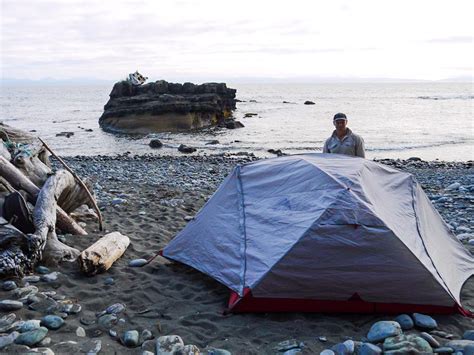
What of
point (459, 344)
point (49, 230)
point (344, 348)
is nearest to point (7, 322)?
point (49, 230)

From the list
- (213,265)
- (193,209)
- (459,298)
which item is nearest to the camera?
(459,298)

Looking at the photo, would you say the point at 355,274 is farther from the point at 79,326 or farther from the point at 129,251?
the point at 129,251

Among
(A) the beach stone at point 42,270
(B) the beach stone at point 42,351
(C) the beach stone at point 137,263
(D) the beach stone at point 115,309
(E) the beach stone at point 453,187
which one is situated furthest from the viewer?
(E) the beach stone at point 453,187

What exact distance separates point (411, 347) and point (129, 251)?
176 inches

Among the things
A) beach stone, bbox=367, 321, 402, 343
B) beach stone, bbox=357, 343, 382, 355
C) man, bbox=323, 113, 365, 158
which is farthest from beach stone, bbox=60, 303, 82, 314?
Answer: man, bbox=323, 113, 365, 158

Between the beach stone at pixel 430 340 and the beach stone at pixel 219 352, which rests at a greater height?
the beach stone at pixel 430 340

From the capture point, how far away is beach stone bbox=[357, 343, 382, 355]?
14.2ft

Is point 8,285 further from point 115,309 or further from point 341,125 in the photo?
point 341,125

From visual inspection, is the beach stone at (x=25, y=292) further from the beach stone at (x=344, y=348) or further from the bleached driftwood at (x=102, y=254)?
the beach stone at (x=344, y=348)

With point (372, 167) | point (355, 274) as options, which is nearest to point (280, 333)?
point (355, 274)

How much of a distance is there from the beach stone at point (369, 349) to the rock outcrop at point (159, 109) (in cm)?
3598

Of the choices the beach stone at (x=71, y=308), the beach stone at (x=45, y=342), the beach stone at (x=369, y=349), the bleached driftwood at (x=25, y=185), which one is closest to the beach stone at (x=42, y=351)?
the beach stone at (x=45, y=342)

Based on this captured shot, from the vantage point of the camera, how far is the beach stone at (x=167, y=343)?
4398 millimetres

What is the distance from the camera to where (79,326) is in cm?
480
